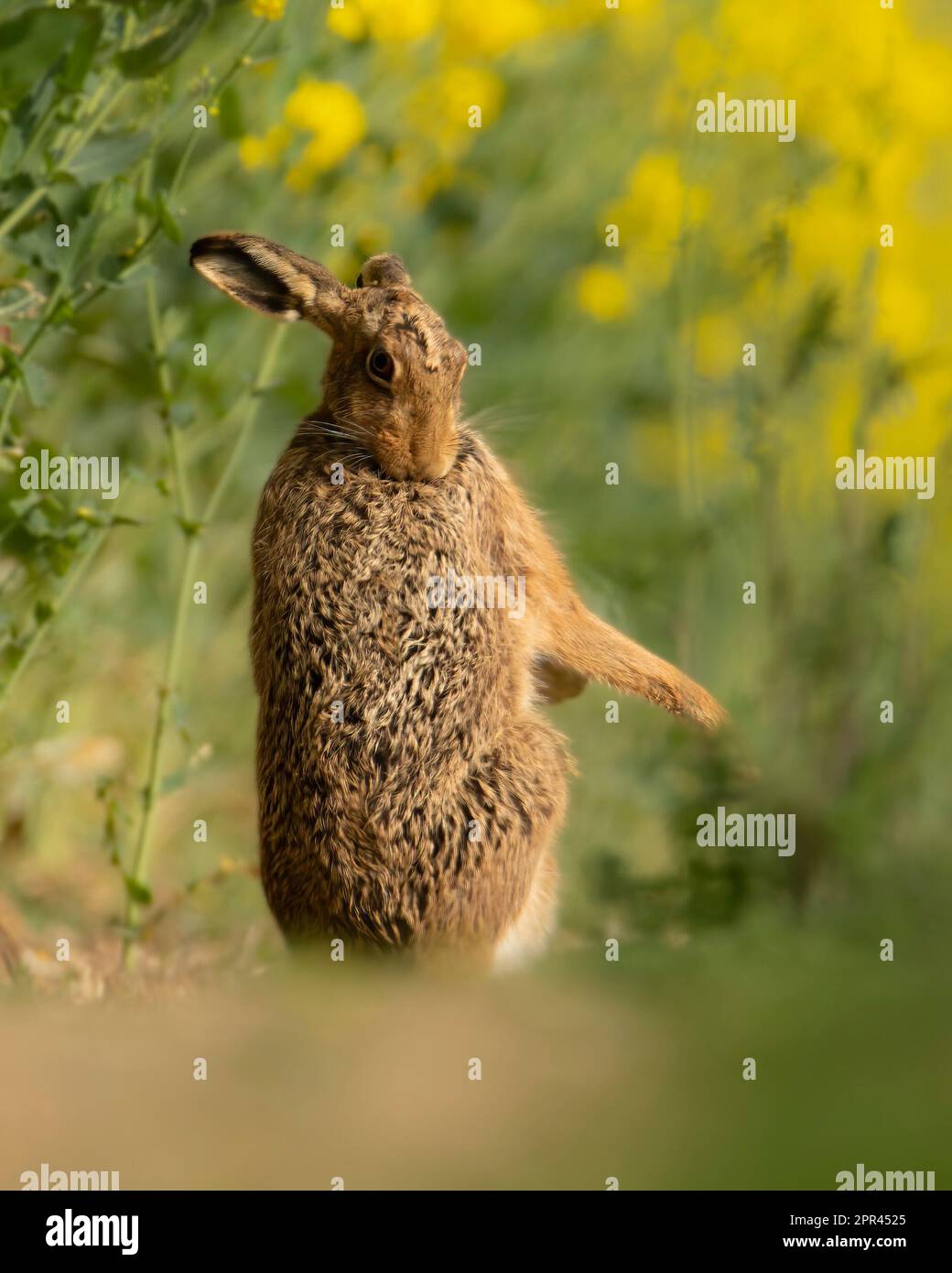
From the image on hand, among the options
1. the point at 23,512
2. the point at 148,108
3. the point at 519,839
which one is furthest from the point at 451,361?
the point at 148,108

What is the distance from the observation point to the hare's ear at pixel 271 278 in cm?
350

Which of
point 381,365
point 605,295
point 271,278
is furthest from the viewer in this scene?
point 605,295

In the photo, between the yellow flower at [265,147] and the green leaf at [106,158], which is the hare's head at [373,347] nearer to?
the green leaf at [106,158]

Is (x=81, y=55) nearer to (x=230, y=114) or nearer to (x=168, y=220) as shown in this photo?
(x=168, y=220)

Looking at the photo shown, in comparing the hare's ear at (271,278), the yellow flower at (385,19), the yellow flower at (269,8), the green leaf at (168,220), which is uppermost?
the yellow flower at (385,19)

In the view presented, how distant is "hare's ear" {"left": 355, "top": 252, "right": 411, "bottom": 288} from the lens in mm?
3678

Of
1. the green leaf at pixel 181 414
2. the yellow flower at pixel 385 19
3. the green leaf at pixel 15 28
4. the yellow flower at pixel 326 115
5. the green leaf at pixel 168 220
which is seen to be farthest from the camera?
the yellow flower at pixel 326 115

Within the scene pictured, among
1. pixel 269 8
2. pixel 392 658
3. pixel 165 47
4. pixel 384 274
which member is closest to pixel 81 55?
pixel 165 47

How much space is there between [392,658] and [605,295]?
11.5ft

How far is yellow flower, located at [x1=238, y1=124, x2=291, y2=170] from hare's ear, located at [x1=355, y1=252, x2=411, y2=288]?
1.31 metres

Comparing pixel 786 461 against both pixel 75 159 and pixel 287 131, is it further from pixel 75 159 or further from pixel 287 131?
pixel 75 159

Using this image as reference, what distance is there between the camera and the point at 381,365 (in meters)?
3.45

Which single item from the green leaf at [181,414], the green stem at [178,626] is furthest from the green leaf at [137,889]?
the green leaf at [181,414]

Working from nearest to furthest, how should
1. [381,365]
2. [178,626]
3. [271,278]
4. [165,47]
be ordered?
[381,365] → [271,278] → [165,47] → [178,626]
